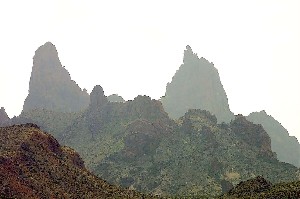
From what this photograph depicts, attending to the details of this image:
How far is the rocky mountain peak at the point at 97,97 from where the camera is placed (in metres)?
140

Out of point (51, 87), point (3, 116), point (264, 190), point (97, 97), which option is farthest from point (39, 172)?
point (51, 87)

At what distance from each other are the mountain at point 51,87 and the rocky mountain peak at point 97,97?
37936 millimetres

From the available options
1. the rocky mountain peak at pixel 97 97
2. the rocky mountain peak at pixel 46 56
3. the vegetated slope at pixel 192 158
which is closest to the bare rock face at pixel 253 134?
the vegetated slope at pixel 192 158

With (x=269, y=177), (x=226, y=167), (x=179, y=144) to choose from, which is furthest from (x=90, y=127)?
(x=269, y=177)

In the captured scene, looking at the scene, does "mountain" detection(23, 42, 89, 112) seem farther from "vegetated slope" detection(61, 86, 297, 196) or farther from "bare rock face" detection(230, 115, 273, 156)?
"bare rock face" detection(230, 115, 273, 156)

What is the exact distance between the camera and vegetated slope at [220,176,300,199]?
38325mm

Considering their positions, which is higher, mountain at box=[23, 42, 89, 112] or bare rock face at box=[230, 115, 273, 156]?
mountain at box=[23, 42, 89, 112]

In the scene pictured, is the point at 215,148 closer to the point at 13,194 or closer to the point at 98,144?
the point at 98,144

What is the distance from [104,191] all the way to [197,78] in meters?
→ 160

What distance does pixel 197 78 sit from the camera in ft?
656

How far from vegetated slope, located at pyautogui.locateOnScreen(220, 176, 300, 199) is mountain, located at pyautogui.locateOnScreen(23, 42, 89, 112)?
5356 inches

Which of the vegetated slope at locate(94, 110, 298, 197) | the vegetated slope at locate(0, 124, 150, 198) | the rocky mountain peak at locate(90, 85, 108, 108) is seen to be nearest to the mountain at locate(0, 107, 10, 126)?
the rocky mountain peak at locate(90, 85, 108, 108)

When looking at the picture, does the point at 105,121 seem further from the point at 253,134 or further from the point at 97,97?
the point at 253,134

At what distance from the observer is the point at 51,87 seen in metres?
177
